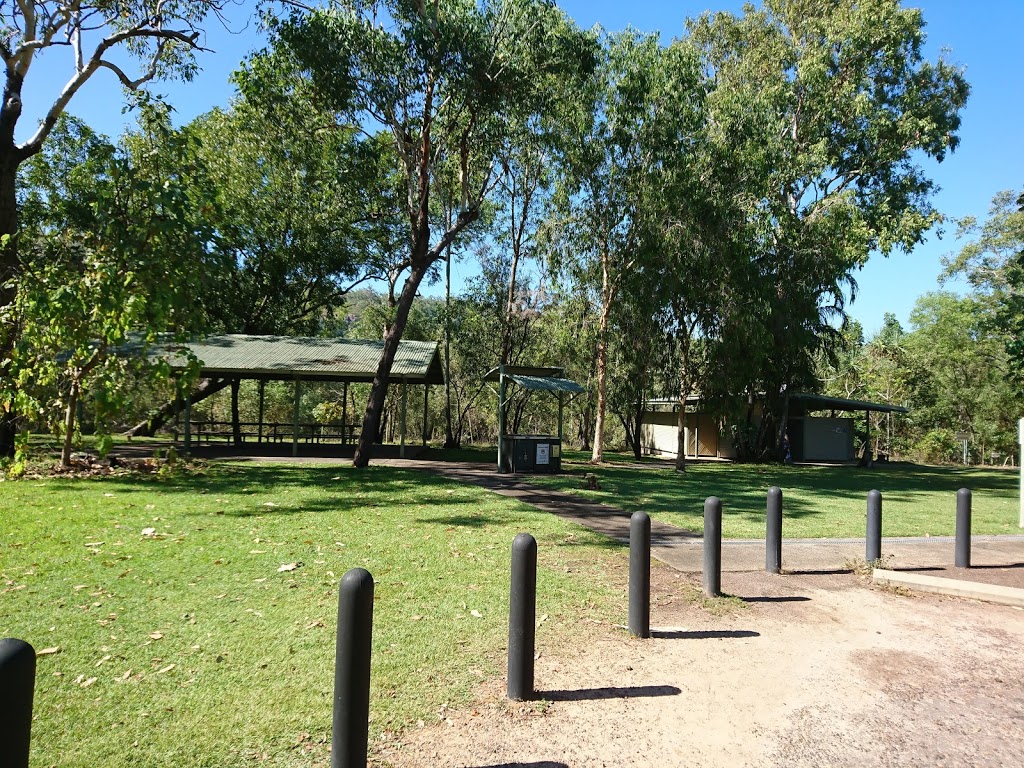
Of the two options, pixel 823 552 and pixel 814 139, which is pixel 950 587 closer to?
pixel 823 552

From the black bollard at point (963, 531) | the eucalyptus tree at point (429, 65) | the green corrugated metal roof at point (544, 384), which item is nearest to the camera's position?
the black bollard at point (963, 531)

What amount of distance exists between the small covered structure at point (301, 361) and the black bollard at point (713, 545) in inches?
588

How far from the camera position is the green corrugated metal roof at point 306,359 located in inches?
805

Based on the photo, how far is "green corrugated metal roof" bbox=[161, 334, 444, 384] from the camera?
2044 cm

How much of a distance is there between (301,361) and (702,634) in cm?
1850

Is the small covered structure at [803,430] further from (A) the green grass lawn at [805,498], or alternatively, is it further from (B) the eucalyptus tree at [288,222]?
(B) the eucalyptus tree at [288,222]

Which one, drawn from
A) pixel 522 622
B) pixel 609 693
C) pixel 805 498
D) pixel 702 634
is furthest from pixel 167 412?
pixel 609 693

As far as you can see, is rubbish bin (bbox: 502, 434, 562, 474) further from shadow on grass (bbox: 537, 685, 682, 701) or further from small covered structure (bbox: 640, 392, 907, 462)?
small covered structure (bbox: 640, 392, 907, 462)

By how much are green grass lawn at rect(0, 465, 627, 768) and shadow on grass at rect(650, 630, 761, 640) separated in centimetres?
58

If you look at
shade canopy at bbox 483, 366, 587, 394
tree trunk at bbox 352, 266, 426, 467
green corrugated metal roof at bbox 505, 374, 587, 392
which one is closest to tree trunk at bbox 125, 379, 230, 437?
tree trunk at bbox 352, 266, 426, 467

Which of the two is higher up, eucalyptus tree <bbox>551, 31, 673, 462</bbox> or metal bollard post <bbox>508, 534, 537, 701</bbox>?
eucalyptus tree <bbox>551, 31, 673, 462</bbox>

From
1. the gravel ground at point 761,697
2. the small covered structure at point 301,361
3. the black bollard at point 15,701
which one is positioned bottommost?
the gravel ground at point 761,697

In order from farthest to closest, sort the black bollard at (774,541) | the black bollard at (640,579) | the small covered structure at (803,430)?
1. the small covered structure at (803,430)
2. the black bollard at (774,541)
3. the black bollard at (640,579)

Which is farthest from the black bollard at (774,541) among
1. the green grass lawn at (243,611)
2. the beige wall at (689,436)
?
the beige wall at (689,436)
